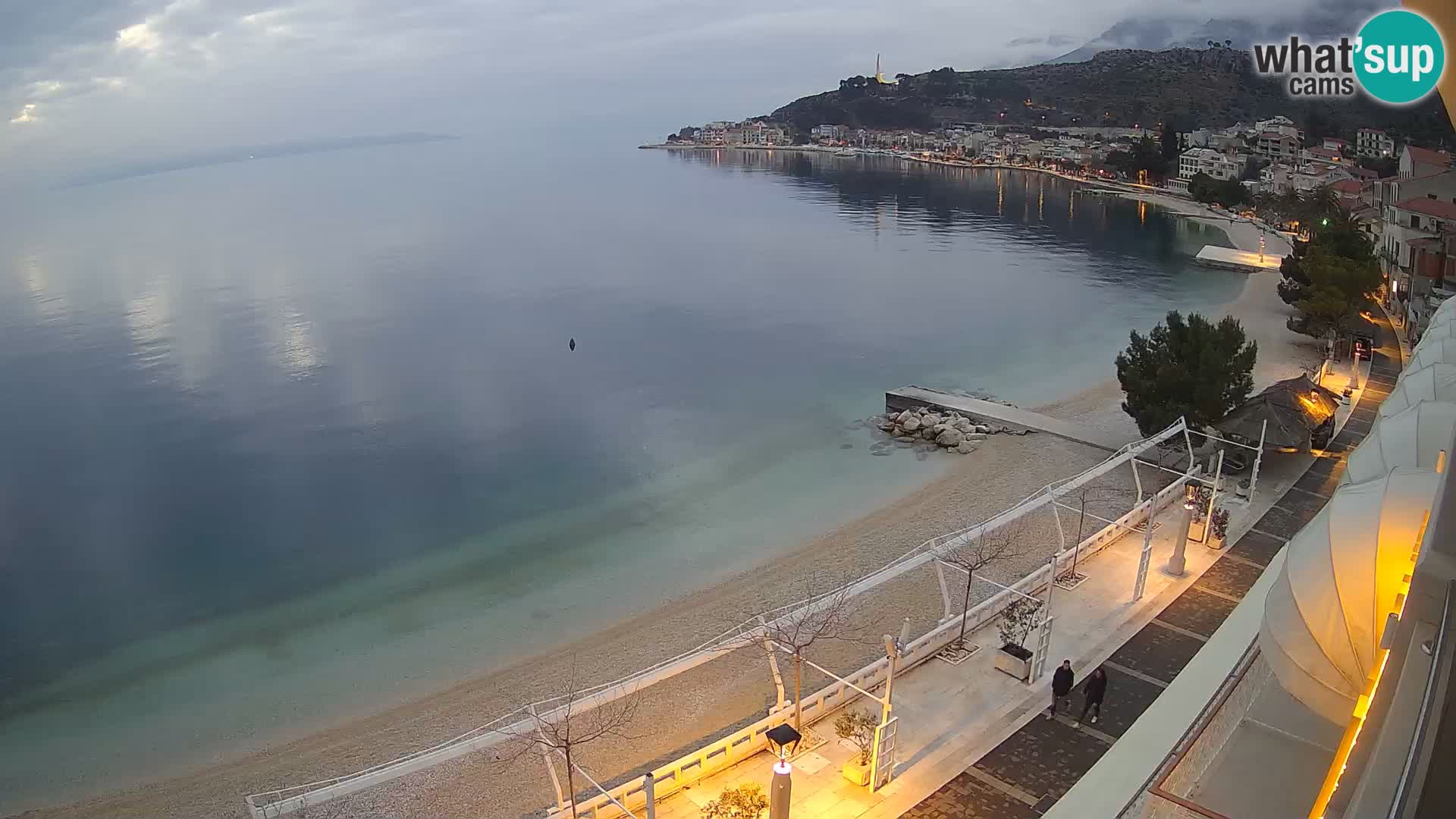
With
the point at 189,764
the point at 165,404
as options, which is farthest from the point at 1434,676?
the point at 165,404

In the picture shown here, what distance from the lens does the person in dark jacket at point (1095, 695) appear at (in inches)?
450

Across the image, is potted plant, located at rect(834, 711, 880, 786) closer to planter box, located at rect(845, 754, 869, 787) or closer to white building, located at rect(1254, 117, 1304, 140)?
planter box, located at rect(845, 754, 869, 787)

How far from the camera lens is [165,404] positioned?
1358 inches

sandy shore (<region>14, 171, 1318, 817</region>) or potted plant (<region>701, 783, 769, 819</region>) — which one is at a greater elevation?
potted plant (<region>701, 783, 769, 819</region>)

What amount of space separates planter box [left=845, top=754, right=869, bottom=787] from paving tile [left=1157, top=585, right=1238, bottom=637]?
6.23 meters

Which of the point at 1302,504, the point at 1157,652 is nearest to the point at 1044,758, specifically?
the point at 1157,652

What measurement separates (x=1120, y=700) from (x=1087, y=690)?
774 millimetres

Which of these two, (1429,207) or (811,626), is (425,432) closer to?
(811,626)

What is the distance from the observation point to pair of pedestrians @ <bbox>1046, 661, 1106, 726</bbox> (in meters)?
11.5

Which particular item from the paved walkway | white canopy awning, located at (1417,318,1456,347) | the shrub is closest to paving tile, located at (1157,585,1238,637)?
the paved walkway

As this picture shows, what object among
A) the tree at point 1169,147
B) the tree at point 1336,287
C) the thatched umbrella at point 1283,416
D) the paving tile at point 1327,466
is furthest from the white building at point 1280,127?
the paving tile at point 1327,466

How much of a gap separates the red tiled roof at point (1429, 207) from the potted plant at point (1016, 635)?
33.6 metres

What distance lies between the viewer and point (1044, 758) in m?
11.0

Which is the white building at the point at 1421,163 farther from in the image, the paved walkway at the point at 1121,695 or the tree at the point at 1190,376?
the paved walkway at the point at 1121,695
